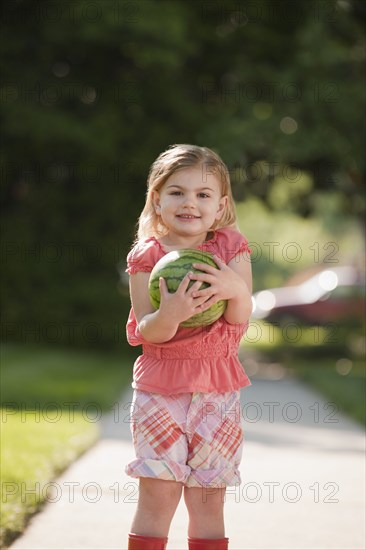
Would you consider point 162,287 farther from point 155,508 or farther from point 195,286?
point 155,508

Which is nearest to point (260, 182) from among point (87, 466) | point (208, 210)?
point (87, 466)

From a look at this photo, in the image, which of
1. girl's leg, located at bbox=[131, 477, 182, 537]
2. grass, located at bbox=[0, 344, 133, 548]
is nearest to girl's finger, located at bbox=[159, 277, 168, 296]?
girl's leg, located at bbox=[131, 477, 182, 537]

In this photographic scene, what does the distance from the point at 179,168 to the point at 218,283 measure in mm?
554

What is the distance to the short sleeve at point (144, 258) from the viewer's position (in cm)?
418

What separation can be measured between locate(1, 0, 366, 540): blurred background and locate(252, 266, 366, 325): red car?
262 cm

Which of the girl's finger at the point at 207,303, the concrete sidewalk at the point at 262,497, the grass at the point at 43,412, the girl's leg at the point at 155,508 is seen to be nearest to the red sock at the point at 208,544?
the girl's leg at the point at 155,508

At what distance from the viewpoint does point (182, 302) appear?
12.6 ft

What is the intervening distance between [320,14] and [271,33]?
4.81 ft

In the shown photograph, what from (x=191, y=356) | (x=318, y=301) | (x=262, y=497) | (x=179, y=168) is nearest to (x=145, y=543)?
(x=191, y=356)

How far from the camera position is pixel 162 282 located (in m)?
3.90

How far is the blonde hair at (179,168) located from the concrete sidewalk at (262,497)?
1.78 meters

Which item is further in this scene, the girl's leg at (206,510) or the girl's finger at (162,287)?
the girl's leg at (206,510)

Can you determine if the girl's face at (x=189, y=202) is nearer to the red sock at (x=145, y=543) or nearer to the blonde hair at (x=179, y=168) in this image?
the blonde hair at (x=179, y=168)

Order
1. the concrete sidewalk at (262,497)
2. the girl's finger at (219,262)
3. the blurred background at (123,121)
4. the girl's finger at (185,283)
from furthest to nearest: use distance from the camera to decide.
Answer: the blurred background at (123,121), the concrete sidewalk at (262,497), the girl's finger at (219,262), the girl's finger at (185,283)
